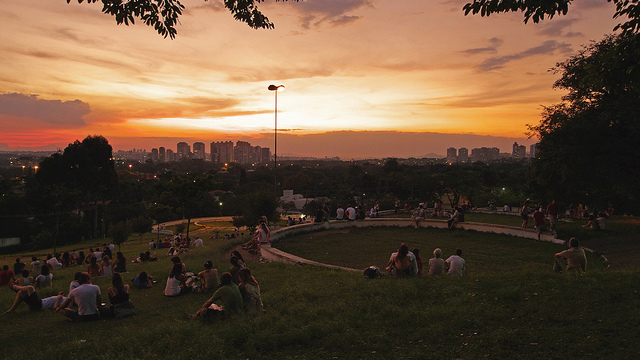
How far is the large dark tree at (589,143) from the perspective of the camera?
14211mm

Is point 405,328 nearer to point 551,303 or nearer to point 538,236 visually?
point 551,303

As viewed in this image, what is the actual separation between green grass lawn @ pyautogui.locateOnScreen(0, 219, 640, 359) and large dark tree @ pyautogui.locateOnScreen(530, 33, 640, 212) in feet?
30.8

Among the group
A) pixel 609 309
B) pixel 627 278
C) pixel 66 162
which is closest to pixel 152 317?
pixel 609 309

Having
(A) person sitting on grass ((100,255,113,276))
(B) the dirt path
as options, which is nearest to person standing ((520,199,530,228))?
(B) the dirt path

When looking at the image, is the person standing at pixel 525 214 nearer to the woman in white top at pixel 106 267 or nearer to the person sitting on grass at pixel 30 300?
the woman in white top at pixel 106 267

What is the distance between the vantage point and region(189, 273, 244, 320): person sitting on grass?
6.79 meters

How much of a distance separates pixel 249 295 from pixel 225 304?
1.57 ft

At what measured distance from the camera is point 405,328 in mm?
5742

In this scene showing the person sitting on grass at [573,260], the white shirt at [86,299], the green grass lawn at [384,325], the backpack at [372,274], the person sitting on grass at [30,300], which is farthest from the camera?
the backpack at [372,274]

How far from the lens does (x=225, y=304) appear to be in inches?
270

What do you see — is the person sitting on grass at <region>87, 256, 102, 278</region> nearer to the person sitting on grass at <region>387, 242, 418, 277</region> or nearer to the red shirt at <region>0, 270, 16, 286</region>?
the red shirt at <region>0, 270, 16, 286</region>

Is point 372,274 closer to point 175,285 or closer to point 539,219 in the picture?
point 175,285

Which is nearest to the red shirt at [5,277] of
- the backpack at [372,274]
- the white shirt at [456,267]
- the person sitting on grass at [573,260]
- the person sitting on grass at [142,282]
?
the person sitting on grass at [142,282]

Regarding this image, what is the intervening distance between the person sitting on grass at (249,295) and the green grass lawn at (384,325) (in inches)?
12.0
